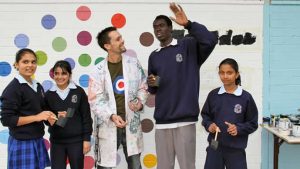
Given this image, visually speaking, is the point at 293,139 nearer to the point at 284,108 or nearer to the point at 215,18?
the point at 284,108

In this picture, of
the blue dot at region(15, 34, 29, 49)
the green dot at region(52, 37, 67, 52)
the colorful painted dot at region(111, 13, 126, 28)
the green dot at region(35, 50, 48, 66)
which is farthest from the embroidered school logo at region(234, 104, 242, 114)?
the blue dot at region(15, 34, 29, 49)

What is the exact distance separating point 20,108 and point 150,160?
171cm

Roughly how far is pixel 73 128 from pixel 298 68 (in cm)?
263

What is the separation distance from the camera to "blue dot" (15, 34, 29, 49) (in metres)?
3.56

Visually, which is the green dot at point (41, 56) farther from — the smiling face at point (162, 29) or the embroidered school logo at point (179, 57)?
the embroidered school logo at point (179, 57)

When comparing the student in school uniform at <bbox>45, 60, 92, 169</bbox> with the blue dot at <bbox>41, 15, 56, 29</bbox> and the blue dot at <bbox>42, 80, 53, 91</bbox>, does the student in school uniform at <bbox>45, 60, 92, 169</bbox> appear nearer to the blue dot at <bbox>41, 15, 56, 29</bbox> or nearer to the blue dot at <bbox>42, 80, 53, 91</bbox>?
the blue dot at <bbox>42, 80, 53, 91</bbox>

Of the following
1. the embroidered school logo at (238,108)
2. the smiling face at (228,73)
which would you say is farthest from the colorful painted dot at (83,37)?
the embroidered school logo at (238,108)

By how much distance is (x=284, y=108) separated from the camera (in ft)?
11.9

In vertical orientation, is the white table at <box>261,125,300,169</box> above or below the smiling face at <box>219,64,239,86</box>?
below

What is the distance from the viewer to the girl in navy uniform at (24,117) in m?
2.47

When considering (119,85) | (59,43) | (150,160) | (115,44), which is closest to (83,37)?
(59,43)

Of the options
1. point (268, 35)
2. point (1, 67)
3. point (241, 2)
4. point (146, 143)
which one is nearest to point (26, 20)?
point (1, 67)

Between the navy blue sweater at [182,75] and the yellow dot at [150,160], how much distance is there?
3.66 feet

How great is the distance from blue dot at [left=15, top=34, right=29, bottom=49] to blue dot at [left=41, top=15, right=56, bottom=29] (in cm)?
26
